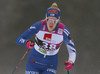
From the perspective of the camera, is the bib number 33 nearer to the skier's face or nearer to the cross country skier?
the cross country skier

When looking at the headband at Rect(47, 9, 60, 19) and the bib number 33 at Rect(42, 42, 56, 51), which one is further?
the bib number 33 at Rect(42, 42, 56, 51)

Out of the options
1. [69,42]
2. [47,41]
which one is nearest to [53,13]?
[47,41]

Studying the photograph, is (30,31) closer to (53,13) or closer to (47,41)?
(47,41)

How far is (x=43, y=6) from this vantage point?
756 cm

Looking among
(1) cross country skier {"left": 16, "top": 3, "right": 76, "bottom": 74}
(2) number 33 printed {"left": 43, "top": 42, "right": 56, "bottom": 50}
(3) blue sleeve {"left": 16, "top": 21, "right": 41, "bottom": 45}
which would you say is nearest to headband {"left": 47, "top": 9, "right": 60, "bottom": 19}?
(1) cross country skier {"left": 16, "top": 3, "right": 76, "bottom": 74}

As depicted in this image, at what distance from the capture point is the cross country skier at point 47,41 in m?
3.81

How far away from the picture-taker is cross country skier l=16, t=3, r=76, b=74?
3.81 meters

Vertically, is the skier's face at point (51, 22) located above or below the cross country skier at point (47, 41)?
above

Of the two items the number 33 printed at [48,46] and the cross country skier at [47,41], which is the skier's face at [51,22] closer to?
the cross country skier at [47,41]

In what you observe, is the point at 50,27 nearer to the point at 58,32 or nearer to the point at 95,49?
the point at 58,32

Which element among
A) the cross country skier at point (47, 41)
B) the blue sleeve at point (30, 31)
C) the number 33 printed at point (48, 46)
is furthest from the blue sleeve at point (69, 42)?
the blue sleeve at point (30, 31)

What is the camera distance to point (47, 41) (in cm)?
386

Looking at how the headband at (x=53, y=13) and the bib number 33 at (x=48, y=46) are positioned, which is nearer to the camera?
the headband at (x=53, y=13)

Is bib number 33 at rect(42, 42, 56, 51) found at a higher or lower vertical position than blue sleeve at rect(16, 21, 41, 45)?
lower
